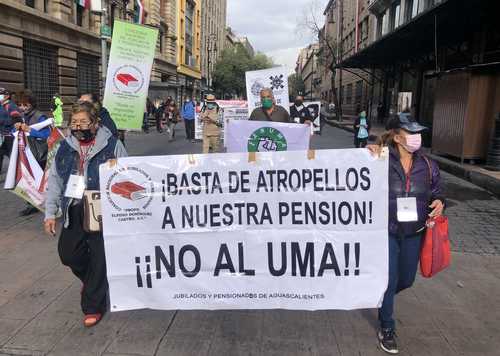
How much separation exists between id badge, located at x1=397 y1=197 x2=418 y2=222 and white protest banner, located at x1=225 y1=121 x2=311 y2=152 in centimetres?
323

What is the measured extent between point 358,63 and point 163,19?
22419 millimetres

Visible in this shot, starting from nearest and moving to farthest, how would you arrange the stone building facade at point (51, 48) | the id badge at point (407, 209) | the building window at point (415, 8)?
the id badge at point (407, 209) → the stone building facade at point (51, 48) → the building window at point (415, 8)

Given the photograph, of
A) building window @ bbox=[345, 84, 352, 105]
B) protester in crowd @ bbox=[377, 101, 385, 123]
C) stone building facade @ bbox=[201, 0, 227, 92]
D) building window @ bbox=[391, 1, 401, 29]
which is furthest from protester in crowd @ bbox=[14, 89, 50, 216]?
stone building facade @ bbox=[201, 0, 227, 92]

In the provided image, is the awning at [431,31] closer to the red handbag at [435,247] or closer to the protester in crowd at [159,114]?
the red handbag at [435,247]

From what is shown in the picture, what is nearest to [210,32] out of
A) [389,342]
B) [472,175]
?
[472,175]

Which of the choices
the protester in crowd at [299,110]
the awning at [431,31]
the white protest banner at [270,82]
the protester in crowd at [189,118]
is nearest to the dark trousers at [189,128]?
the protester in crowd at [189,118]

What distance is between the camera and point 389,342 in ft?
10.4

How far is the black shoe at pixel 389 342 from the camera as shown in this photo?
3.14m

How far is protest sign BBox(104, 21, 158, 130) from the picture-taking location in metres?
6.99

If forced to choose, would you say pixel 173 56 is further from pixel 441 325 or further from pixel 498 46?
pixel 441 325

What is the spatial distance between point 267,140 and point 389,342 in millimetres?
3713

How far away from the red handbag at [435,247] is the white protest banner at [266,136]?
325cm

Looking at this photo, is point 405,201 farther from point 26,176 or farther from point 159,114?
point 159,114

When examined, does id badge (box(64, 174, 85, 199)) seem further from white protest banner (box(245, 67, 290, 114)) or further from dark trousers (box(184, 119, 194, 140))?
dark trousers (box(184, 119, 194, 140))
